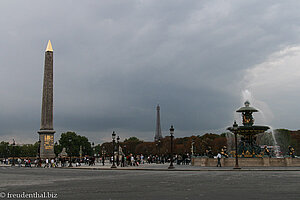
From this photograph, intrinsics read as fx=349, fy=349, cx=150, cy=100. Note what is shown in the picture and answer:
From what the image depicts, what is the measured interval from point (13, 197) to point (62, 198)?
5.86 ft

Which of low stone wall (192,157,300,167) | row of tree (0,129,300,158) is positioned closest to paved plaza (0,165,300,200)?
low stone wall (192,157,300,167)

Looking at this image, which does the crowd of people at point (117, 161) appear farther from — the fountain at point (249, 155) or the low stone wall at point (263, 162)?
the low stone wall at point (263, 162)

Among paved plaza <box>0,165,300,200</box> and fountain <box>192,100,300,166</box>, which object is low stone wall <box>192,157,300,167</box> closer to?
fountain <box>192,100,300,166</box>

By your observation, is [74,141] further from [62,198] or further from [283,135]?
[62,198]

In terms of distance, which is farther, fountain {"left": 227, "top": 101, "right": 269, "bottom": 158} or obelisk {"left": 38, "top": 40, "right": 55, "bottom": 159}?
obelisk {"left": 38, "top": 40, "right": 55, "bottom": 159}

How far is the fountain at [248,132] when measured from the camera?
3897cm

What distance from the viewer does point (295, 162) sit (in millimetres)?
36344

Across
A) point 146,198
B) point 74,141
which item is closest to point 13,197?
point 146,198

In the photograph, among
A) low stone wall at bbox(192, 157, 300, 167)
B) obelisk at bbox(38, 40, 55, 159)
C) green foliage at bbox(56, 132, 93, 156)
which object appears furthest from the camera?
green foliage at bbox(56, 132, 93, 156)

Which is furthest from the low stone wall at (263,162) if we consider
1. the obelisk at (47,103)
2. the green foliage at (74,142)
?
the green foliage at (74,142)

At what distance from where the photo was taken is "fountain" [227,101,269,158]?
38975 millimetres

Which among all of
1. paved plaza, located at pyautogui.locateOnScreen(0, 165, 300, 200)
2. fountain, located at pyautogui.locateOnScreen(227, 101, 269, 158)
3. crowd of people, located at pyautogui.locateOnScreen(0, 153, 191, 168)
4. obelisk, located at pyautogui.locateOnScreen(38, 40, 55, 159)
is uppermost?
obelisk, located at pyautogui.locateOnScreen(38, 40, 55, 159)

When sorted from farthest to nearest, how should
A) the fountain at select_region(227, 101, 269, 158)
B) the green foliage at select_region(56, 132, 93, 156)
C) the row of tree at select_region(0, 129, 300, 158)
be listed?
the green foliage at select_region(56, 132, 93, 156), the row of tree at select_region(0, 129, 300, 158), the fountain at select_region(227, 101, 269, 158)

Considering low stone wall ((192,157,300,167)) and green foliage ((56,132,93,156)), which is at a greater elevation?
green foliage ((56,132,93,156))
